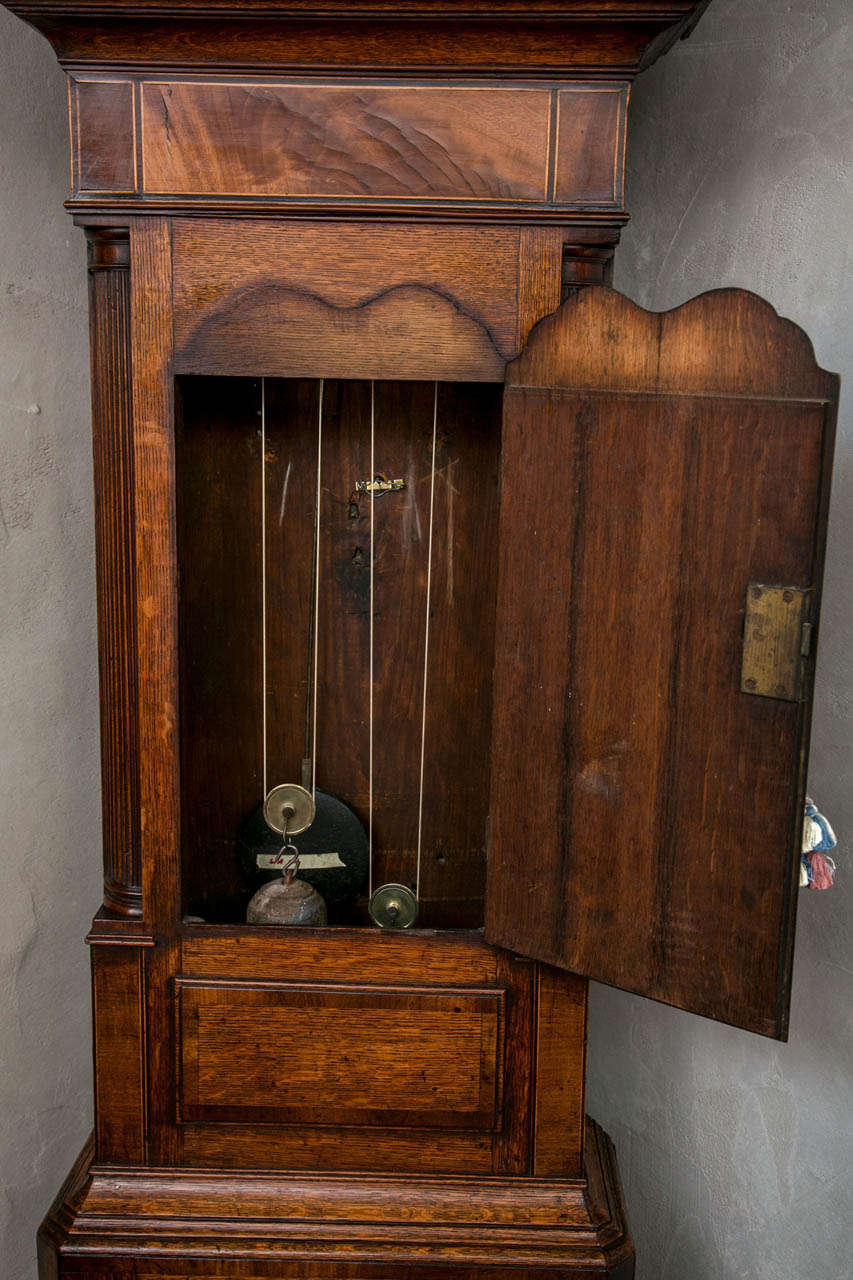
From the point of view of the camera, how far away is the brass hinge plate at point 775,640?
129 cm

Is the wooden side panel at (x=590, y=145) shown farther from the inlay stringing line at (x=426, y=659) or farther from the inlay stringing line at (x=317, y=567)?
the inlay stringing line at (x=317, y=567)

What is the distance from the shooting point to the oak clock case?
1.34 metres

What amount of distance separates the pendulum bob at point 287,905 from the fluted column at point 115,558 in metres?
0.17

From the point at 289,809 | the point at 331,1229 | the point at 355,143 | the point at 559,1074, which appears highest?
the point at 355,143

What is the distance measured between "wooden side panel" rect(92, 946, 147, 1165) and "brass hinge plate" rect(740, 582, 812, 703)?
88 cm

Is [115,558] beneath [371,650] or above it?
above

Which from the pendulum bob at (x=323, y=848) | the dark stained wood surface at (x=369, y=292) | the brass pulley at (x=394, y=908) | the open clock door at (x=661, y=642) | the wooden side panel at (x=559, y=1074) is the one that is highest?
the dark stained wood surface at (x=369, y=292)

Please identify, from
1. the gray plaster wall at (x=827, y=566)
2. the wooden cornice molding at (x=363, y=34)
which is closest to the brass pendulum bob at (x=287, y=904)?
the gray plaster wall at (x=827, y=566)

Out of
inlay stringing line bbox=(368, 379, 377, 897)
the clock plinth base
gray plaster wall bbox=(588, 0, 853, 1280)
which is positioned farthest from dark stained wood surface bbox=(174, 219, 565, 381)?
the clock plinth base

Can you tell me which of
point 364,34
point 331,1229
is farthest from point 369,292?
point 331,1229

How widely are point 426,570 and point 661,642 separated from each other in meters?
0.53

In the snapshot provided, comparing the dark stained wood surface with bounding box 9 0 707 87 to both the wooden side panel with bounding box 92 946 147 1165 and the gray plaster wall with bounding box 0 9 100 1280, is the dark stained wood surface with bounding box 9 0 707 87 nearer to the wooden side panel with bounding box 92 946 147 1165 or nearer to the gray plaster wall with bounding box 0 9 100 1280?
the gray plaster wall with bounding box 0 9 100 1280

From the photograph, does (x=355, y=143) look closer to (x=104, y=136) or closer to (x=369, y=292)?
(x=369, y=292)

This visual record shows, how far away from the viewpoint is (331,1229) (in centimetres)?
159
